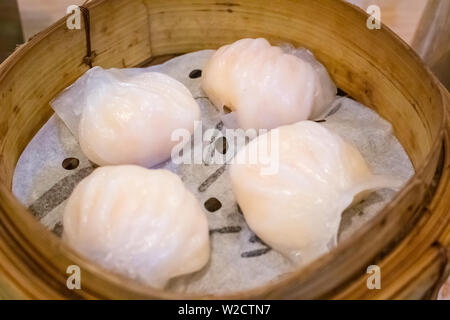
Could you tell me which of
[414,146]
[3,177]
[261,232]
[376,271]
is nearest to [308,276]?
[376,271]

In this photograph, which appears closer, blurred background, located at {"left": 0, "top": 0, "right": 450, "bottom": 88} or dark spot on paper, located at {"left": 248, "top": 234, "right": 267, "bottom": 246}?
dark spot on paper, located at {"left": 248, "top": 234, "right": 267, "bottom": 246}

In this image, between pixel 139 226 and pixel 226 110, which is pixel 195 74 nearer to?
pixel 226 110

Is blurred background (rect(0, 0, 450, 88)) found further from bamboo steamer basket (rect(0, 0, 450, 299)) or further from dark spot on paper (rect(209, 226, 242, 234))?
dark spot on paper (rect(209, 226, 242, 234))

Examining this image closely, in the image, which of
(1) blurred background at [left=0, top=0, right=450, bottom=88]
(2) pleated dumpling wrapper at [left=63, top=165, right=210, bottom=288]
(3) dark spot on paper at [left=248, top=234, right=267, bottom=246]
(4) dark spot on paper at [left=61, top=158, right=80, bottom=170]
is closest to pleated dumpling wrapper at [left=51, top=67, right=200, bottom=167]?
(4) dark spot on paper at [left=61, top=158, right=80, bottom=170]

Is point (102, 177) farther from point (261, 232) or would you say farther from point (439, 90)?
point (439, 90)

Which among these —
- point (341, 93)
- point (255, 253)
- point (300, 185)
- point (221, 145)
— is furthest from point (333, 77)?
point (255, 253)

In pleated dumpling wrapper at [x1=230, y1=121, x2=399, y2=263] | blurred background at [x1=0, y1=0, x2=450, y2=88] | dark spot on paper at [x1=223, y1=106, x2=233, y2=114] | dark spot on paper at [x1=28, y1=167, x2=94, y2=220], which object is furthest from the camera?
blurred background at [x1=0, y1=0, x2=450, y2=88]
